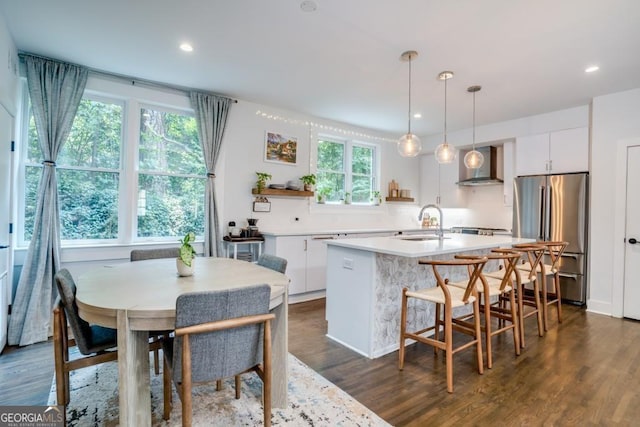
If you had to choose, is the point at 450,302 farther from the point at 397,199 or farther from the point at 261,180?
the point at 397,199

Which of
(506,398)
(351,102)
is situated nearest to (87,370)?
(506,398)

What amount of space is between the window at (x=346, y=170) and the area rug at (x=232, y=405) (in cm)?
350

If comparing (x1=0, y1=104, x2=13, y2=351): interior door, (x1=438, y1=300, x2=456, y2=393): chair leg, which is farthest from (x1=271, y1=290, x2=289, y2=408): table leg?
(x1=0, y1=104, x2=13, y2=351): interior door

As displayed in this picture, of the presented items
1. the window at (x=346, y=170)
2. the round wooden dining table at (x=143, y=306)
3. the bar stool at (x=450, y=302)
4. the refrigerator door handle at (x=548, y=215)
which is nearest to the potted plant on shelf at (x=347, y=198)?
the window at (x=346, y=170)

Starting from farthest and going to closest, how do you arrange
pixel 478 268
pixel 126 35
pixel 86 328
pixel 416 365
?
pixel 126 35 → pixel 416 365 → pixel 478 268 → pixel 86 328

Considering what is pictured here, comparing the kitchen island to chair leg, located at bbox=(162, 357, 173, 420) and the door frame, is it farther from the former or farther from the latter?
the door frame

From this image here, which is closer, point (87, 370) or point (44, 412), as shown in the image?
point (44, 412)

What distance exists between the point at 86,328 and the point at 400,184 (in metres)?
5.56

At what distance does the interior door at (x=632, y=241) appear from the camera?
377 centimetres

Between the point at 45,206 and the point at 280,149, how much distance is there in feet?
9.18

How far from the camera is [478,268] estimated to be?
232 centimetres

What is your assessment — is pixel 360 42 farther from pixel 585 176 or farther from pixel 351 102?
pixel 585 176

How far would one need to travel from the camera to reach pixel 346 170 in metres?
5.69

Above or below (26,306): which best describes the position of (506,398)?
below
